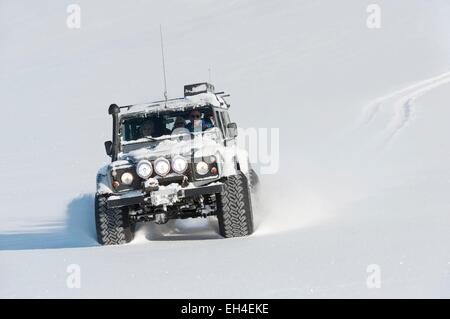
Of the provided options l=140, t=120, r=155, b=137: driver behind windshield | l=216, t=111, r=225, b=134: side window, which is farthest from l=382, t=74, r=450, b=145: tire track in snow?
l=140, t=120, r=155, b=137: driver behind windshield

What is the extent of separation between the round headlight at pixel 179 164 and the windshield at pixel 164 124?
1.06 m

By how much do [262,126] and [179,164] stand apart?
13979mm

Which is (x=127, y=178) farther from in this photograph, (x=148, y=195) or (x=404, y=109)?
(x=404, y=109)

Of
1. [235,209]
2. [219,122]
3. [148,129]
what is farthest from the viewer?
[219,122]

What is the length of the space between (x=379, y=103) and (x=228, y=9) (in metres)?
23.2

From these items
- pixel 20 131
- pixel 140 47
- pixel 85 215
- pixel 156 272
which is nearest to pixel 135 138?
pixel 85 215

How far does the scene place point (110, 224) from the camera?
7.79 metres

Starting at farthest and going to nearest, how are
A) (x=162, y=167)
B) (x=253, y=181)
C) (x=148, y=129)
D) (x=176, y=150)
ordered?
1. (x=253, y=181)
2. (x=148, y=129)
3. (x=176, y=150)
4. (x=162, y=167)

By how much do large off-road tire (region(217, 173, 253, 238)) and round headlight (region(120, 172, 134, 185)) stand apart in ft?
2.83

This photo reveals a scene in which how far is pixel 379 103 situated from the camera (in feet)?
72.6

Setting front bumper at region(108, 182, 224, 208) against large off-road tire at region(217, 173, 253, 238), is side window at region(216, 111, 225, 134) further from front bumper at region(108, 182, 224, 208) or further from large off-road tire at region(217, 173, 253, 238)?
front bumper at region(108, 182, 224, 208)

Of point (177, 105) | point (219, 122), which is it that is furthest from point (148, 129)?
point (219, 122)

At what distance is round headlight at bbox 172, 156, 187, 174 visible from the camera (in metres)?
7.39
